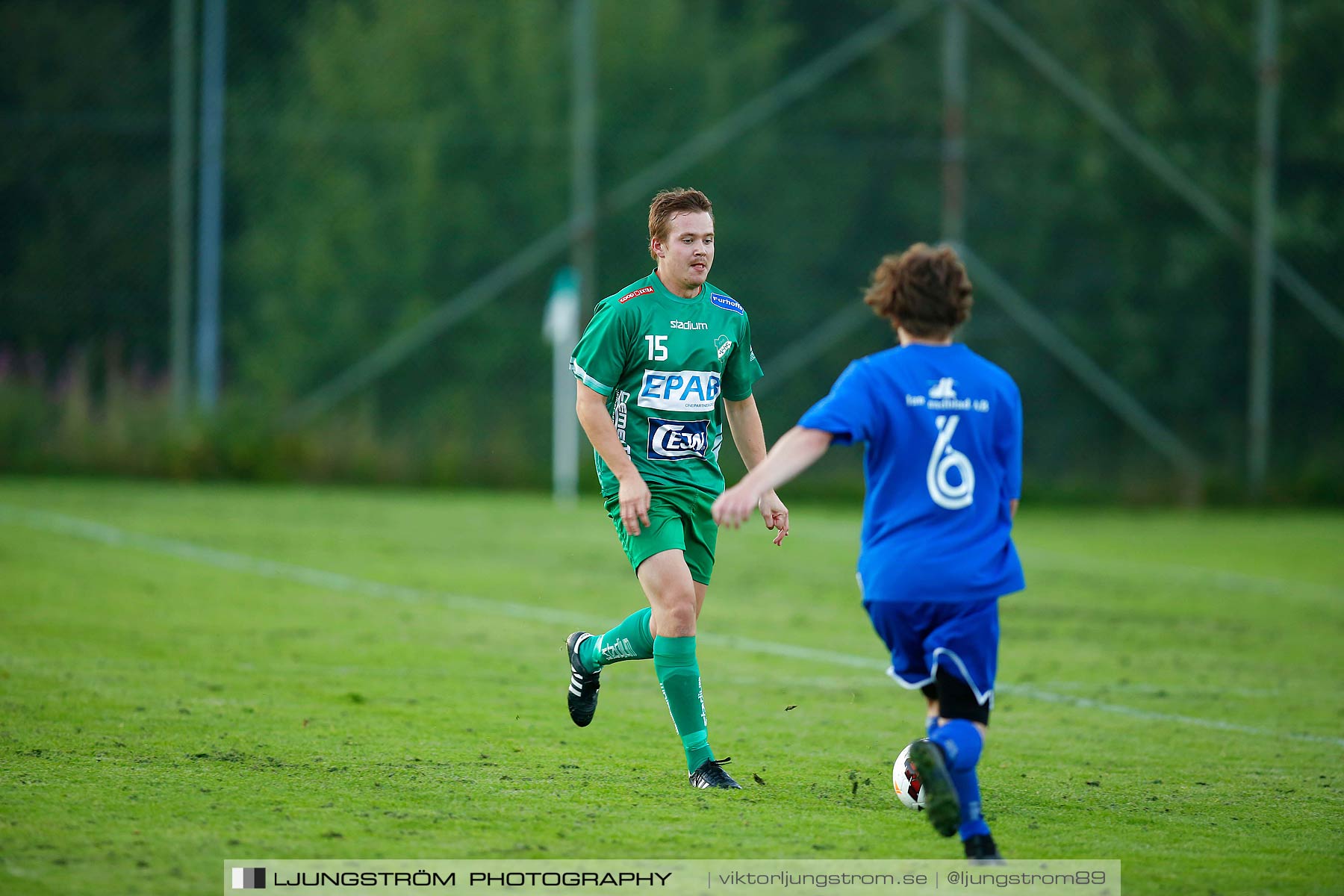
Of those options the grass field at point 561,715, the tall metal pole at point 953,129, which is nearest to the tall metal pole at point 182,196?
the grass field at point 561,715

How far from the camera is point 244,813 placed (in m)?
4.77

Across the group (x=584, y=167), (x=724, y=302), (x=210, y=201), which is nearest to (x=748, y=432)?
(x=724, y=302)

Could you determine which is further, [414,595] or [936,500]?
[414,595]

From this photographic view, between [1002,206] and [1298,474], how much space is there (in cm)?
473

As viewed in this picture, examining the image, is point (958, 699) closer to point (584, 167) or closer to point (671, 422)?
point (671, 422)

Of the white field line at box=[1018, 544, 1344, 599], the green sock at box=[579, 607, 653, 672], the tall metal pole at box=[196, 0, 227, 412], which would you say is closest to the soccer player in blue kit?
the green sock at box=[579, 607, 653, 672]

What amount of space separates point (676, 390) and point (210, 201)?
1471 centimetres

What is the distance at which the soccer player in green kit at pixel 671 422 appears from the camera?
544cm

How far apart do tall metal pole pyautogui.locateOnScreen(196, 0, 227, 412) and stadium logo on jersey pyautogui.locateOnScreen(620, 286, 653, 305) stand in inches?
552

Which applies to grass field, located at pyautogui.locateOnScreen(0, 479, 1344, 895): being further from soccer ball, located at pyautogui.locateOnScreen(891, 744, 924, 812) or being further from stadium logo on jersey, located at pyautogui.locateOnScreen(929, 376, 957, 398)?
stadium logo on jersey, located at pyautogui.locateOnScreen(929, 376, 957, 398)

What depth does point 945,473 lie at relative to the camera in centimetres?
442

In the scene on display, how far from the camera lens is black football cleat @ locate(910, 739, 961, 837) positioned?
4.20 m

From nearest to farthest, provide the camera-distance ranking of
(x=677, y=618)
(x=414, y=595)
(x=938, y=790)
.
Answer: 1. (x=938, y=790)
2. (x=677, y=618)
3. (x=414, y=595)

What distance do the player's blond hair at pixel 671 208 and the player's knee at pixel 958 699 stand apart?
188 centimetres
